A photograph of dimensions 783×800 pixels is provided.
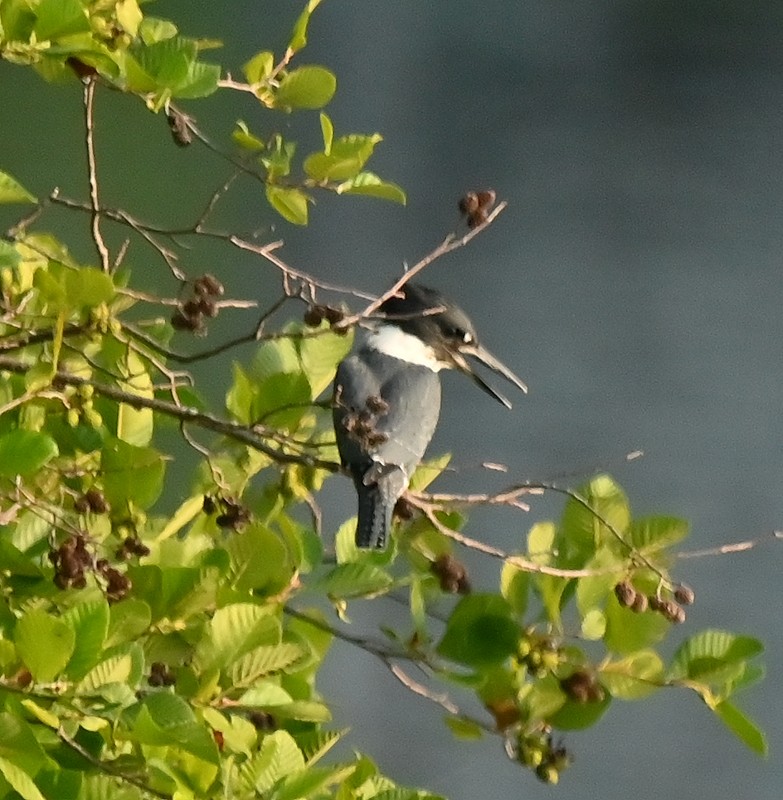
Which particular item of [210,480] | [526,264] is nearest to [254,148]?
[210,480]

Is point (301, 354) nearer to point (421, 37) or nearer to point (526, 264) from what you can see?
point (526, 264)

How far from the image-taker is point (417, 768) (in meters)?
2.66

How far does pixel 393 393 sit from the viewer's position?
6.02ft

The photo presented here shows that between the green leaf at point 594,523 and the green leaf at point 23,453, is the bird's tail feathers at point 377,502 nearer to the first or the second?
the green leaf at point 594,523

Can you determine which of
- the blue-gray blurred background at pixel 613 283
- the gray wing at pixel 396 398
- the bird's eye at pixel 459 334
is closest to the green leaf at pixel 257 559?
the gray wing at pixel 396 398

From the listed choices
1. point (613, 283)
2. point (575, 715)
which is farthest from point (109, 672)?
point (613, 283)

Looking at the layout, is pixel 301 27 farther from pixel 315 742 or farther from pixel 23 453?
pixel 315 742

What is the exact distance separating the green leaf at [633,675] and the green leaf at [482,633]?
0.10 m

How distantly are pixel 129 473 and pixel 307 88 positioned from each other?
381mm

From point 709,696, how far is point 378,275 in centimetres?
169

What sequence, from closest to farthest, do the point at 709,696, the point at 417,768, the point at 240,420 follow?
the point at 709,696 < the point at 240,420 < the point at 417,768

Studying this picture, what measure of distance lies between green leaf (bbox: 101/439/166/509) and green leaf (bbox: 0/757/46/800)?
36 centimetres

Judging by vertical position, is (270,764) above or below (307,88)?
below

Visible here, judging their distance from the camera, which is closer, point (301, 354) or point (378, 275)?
point (301, 354)
